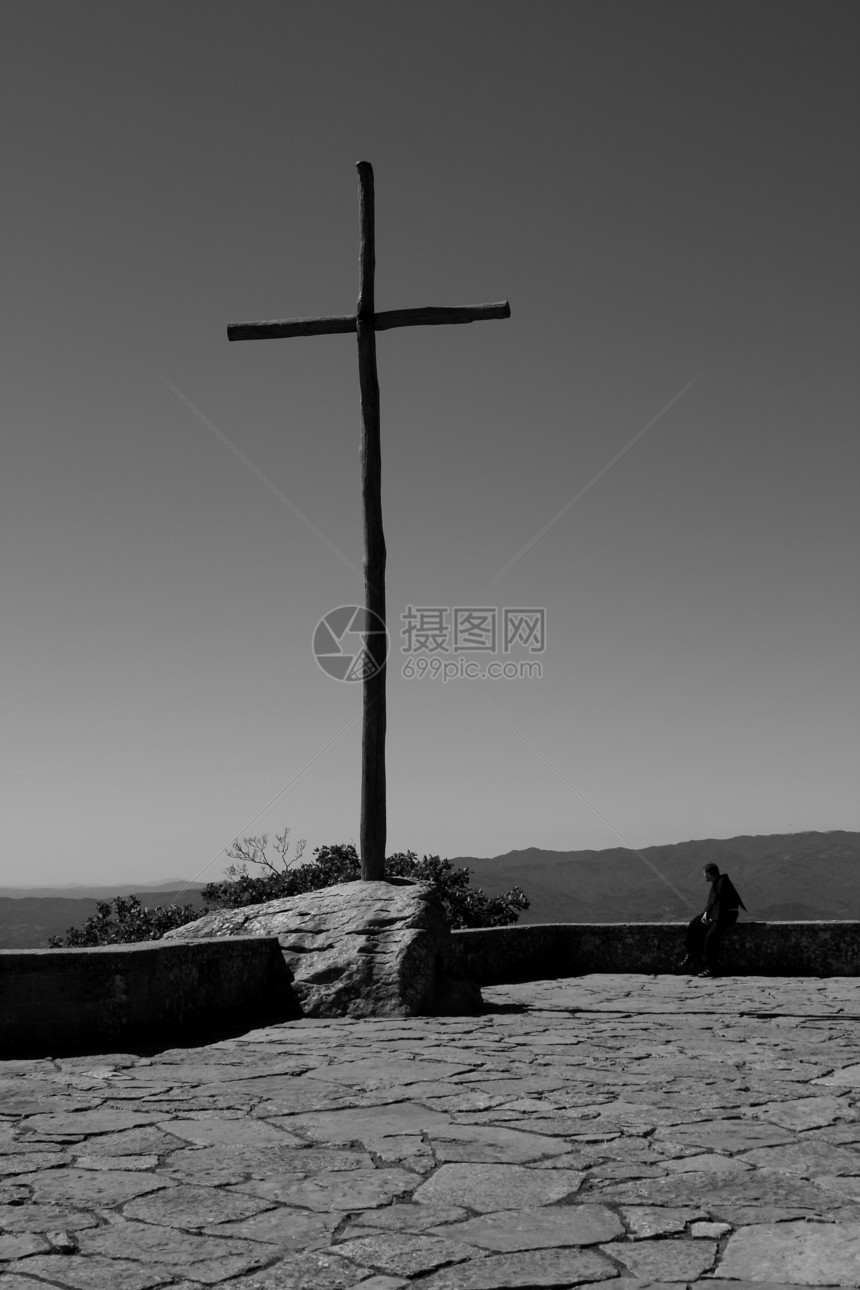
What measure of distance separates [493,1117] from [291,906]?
14.8 feet

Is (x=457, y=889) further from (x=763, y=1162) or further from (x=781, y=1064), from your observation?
(x=763, y=1162)

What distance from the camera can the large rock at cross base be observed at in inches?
312

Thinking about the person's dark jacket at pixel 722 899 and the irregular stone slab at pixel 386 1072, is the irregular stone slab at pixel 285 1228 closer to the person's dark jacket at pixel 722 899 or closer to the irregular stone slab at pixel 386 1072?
the irregular stone slab at pixel 386 1072

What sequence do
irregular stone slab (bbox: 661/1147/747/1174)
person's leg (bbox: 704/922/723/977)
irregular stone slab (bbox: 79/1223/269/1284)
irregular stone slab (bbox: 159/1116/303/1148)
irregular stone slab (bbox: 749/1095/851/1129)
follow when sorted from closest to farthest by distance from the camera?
irregular stone slab (bbox: 79/1223/269/1284)
irregular stone slab (bbox: 661/1147/747/1174)
irregular stone slab (bbox: 159/1116/303/1148)
irregular stone slab (bbox: 749/1095/851/1129)
person's leg (bbox: 704/922/723/977)

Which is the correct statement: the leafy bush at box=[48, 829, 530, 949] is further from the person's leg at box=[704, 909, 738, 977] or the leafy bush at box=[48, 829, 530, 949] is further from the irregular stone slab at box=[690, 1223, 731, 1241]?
the irregular stone slab at box=[690, 1223, 731, 1241]

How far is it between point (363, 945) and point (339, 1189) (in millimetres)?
4639

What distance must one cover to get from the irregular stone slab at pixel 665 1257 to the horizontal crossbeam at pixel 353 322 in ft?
27.4

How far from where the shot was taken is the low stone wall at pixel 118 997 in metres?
6.58

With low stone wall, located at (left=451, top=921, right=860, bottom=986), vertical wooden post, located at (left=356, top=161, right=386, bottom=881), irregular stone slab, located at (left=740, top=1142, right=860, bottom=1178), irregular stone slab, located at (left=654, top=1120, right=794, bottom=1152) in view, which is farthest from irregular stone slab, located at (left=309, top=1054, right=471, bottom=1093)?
low stone wall, located at (left=451, top=921, right=860, bottom=986)

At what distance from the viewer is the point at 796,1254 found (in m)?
2.94

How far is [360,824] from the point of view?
31.2 ft

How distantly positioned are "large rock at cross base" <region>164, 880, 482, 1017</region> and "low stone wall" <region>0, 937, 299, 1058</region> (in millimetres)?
464

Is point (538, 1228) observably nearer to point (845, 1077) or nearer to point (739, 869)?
point (845, 1077)

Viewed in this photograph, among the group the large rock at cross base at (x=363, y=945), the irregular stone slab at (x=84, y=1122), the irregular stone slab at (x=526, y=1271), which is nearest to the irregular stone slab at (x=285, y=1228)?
the irregular stone slab at (x=526, y=1271)
